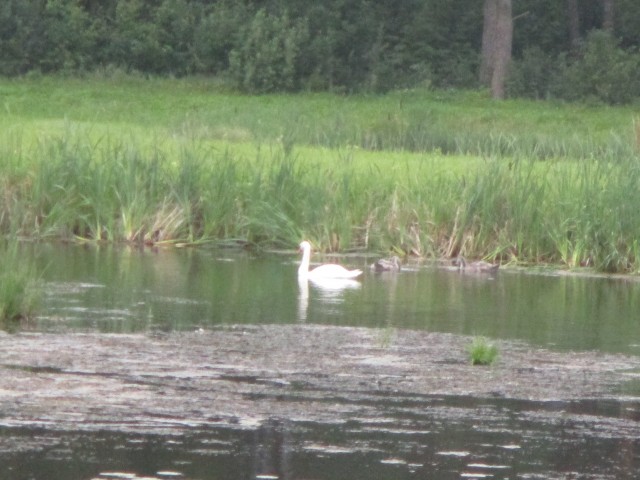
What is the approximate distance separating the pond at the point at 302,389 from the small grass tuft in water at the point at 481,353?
0.39 feet

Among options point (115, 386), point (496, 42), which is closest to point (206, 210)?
point (115, 386)

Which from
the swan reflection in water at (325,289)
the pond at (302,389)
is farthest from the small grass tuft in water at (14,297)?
the swan reflection in water at (325,289)

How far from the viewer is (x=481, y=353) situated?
416 inches

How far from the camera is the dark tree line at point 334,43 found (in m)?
39.5

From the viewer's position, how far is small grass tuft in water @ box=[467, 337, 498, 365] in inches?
416

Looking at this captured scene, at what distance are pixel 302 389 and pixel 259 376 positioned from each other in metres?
0.48

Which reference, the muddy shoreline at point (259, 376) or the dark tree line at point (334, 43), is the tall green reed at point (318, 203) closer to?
the muddy shoreline at point (259, 376)

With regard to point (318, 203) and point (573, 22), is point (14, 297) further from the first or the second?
point (573, 22)

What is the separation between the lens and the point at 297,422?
27.7 ft

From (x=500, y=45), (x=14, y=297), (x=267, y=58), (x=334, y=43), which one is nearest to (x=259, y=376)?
(x=14, y=297)

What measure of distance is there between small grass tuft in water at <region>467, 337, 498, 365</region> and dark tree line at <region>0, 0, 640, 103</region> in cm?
2834

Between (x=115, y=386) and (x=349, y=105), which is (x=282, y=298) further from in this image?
(x=349, y=105)

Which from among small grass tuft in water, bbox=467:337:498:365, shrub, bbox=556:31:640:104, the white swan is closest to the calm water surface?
the white swan

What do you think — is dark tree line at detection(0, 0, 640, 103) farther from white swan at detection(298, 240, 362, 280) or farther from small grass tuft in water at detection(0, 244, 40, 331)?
small grass tuft in water at detection(0, 244, 40, 331)
